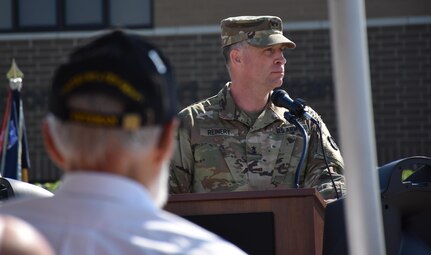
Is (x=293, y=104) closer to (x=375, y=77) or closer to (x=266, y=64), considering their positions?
(x=266, y=64)

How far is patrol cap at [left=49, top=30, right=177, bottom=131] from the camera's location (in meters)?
2.38

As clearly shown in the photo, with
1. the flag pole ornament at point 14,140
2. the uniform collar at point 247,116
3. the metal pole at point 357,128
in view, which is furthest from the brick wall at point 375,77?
the metal pole at point 357,128

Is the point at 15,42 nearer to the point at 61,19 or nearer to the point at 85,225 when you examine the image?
the point at 61,19

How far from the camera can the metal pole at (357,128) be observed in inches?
113

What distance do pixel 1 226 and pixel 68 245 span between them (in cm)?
42

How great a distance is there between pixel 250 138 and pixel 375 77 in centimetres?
799

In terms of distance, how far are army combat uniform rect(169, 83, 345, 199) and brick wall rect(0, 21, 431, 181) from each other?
7503 millimetres

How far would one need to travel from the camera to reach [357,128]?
2.86 metres

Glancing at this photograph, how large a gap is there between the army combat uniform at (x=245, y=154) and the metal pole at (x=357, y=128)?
3001 mm

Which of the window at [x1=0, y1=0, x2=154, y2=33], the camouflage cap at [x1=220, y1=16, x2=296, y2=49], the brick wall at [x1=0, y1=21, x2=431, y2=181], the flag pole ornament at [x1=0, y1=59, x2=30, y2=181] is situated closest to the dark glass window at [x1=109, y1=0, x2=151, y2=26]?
the window at [x1=0, y1=0, x2=154, y2=33]

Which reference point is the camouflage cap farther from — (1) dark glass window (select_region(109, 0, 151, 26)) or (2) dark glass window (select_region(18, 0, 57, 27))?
(2) dark glass window (select_region(18, 0, 57, 27))

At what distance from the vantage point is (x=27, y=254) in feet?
6.22

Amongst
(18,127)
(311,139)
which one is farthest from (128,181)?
(18,127)

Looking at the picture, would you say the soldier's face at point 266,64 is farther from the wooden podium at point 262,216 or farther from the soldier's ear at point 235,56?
the wooden podium at point 262,216
